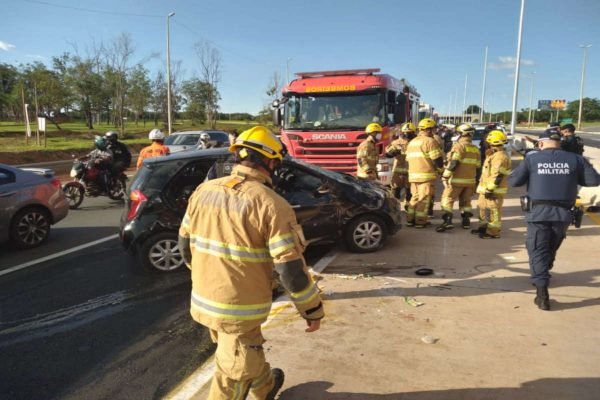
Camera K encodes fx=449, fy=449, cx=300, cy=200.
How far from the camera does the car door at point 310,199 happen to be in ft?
19.1

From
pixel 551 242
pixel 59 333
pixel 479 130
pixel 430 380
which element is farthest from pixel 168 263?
pixel 479 130

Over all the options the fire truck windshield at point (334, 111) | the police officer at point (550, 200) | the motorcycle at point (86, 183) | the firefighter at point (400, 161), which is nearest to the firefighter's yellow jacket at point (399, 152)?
the firefighter at point (400, 161)

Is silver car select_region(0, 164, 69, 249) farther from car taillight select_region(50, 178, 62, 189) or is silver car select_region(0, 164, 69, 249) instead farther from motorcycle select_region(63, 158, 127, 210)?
motorcycle select_region(63, 158, 127, 210)

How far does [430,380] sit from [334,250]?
336 cm

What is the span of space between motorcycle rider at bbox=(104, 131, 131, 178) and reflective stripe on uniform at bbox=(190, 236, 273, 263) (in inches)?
371

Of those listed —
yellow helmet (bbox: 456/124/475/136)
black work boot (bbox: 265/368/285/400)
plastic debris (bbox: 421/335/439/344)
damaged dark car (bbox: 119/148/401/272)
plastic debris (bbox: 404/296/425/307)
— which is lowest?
plastic debris (bbox: 421/335/439/344)

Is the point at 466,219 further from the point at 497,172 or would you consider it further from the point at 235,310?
the point at 235,310

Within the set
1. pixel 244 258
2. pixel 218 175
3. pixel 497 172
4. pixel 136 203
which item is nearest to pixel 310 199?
pixel 218 175

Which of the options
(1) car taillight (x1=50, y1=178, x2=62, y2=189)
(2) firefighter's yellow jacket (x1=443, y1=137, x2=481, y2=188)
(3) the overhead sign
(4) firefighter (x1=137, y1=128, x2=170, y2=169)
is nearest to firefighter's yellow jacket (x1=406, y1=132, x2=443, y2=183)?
(2) firefighter's yellow jacket (x1=443, y1=137, x2=481, y2=188)

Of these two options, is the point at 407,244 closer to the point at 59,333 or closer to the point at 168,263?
the point at 168,263

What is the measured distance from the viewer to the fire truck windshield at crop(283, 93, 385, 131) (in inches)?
375

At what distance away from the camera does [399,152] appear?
8781mm

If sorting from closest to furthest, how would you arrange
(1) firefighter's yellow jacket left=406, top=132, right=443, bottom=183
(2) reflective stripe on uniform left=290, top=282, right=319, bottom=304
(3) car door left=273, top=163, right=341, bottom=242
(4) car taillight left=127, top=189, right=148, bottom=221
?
(2) reflective stripe on uniform left=290, top=282, right=319, bottom=304 < (4) car taillight left=127, top=189, right=148, bottom=221 < (3) car door left=273, top=163, right=341, bottom=242 < (1) firefighter's yellow jacket left=406, top=132, right=443, bottom=183

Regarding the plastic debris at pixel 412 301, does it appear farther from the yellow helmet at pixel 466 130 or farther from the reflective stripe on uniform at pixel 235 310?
the yellow helmet at pixel 466 130
